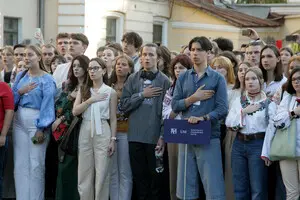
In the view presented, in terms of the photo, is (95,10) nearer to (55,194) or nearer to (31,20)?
(31,20)

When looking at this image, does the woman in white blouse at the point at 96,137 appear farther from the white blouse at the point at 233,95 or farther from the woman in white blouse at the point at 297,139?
the woman in white blouse at the point at 297,139

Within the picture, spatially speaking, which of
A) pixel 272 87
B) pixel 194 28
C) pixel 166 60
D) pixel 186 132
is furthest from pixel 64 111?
pixel 194 28

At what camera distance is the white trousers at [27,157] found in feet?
33.8

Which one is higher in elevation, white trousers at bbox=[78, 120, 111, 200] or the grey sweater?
the grey sweater

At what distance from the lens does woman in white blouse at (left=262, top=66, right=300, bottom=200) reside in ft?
29.4

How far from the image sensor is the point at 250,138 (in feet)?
30.0

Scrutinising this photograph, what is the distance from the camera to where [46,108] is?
10.3 m

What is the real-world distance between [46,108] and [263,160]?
2.91m

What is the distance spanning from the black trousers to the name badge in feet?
2.39

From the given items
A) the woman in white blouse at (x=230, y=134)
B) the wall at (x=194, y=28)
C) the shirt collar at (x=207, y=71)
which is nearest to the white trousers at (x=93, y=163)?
the shirt collar at (x=207, y=71)

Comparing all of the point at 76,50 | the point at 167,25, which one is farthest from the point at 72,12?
the point at 76,50

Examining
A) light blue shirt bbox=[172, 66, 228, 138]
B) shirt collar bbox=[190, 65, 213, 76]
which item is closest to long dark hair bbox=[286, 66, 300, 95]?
light blue shirt bbox=[172, 66, 228, 138]

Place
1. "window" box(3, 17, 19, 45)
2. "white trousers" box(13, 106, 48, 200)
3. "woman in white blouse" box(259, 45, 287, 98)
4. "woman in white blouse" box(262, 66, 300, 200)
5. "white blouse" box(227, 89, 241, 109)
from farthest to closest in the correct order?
1. "window" box(3, 17, 19, 45)
2. "white trousers" box(13, 106, 48, 200)
3. "woman in white blouse" box(259, 45, 287, 98)
4. "white blouse" box(227, 89, 241, 109)
5. "woman in white blouse" box(262, 66, 300, 200)

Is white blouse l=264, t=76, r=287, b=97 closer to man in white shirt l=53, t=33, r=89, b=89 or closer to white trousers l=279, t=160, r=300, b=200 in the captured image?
white trousers l=279, t=160, r=300, b=200
